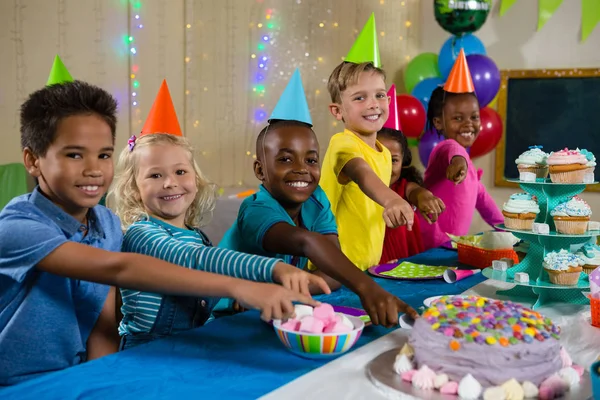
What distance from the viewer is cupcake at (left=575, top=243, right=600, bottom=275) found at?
158cm

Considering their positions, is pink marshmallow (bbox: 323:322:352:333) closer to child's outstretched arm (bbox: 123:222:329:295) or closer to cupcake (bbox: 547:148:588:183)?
child's outstretched arm (bbox: 123:222:329:295)

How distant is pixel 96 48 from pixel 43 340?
3.02 meters

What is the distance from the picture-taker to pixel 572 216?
4.86ft

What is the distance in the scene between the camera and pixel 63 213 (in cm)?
124

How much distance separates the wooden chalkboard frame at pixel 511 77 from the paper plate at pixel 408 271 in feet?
12.0

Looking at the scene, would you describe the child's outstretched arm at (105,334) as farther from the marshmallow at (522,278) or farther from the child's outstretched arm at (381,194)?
the marshmallow at (522,278)

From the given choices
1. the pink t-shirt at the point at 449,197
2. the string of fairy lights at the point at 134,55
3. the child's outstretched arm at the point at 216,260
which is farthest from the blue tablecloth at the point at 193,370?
the string of fairy lights at the point at 134,55

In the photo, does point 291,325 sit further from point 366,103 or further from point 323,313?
point 366,103

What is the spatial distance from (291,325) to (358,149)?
41.0 inches

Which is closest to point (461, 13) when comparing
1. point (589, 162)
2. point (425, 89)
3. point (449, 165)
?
point (425, 89)

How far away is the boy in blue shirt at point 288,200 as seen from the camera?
145 cm

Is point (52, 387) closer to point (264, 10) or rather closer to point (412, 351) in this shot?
point (412, 351)

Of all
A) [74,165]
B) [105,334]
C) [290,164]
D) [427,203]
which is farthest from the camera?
[427,203]

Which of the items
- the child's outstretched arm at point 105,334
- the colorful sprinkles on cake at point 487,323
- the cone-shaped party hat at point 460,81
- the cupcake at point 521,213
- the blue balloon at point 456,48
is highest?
the blue balloon at point 456,48
